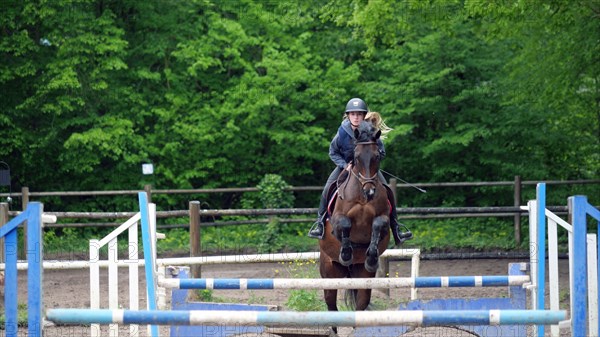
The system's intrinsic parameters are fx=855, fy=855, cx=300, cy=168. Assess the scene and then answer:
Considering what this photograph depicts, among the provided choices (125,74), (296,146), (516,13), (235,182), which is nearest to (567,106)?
(516,13)

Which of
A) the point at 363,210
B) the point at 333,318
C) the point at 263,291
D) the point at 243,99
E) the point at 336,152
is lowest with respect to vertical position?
the point at 333,318

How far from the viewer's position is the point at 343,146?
28.2 ft

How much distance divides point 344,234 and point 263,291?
598 centimetres

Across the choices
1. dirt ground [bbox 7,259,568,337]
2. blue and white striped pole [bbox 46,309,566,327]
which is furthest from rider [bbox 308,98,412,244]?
blue and white striped pole [bbox 46,309,566,327]

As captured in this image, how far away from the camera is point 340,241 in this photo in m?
8.08

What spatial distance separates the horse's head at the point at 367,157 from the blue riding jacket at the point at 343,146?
51cm

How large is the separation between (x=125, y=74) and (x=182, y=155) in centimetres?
218

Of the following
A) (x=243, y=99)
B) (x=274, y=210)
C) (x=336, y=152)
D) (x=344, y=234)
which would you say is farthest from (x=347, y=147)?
(x=243, y=99)

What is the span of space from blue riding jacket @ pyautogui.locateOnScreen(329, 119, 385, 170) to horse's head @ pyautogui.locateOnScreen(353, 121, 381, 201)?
510mm

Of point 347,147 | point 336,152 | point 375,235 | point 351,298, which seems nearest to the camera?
point 375,235

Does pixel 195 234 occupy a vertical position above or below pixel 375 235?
above

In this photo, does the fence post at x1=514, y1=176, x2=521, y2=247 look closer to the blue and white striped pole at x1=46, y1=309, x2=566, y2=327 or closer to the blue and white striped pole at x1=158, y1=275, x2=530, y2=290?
the blue and white striped pole at x1=158, y1=275, x2=530, y2=290

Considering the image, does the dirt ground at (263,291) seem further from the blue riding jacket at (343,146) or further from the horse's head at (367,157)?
the horse's head at (367,157)

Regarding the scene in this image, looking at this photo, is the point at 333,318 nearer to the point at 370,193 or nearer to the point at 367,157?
the point at 370,193
